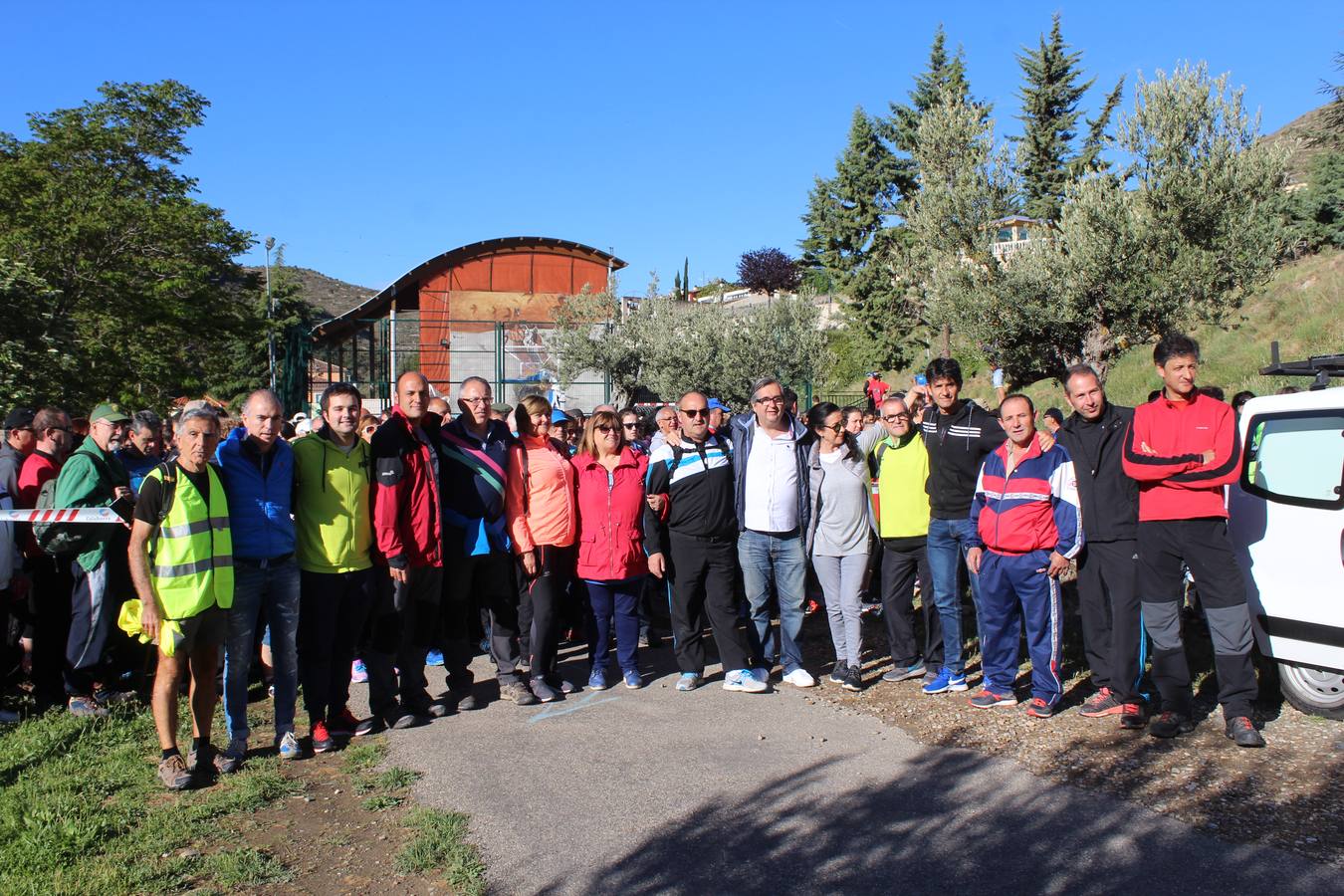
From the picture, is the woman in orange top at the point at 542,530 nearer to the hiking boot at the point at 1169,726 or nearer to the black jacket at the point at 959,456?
the black jacket at the point at 959,456

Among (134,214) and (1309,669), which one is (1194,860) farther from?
(134,214)

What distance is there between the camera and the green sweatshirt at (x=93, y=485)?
622cm

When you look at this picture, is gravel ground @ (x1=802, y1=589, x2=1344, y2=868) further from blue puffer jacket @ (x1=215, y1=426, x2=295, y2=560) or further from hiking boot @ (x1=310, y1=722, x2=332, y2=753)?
blue puffer jacket @ (x1=215, y1=426, x2=295, y2=560)

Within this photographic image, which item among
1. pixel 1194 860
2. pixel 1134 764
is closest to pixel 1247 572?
pixel 1134 764

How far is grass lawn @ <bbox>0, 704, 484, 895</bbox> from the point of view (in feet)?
13.3

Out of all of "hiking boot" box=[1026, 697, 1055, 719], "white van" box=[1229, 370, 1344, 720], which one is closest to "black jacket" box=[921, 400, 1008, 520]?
"hiking boot" box=[1026, 697, 1055, 719]

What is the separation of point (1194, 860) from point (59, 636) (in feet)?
22.0

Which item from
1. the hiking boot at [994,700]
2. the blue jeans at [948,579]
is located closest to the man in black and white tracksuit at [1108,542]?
the hiking boot at [994,700]

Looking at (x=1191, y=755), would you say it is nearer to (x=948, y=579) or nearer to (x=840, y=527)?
(x=948, y=579)

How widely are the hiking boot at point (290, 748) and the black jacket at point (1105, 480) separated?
15.4 ft

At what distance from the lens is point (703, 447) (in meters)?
6.88

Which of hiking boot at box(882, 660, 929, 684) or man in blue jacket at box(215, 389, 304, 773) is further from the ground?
man in blue jacket at box(215, 389, 304, 773)

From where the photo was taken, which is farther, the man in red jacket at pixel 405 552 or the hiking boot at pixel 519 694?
the hiking boot at pixel 519 694

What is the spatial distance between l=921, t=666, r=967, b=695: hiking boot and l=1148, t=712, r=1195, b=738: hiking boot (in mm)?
1264
